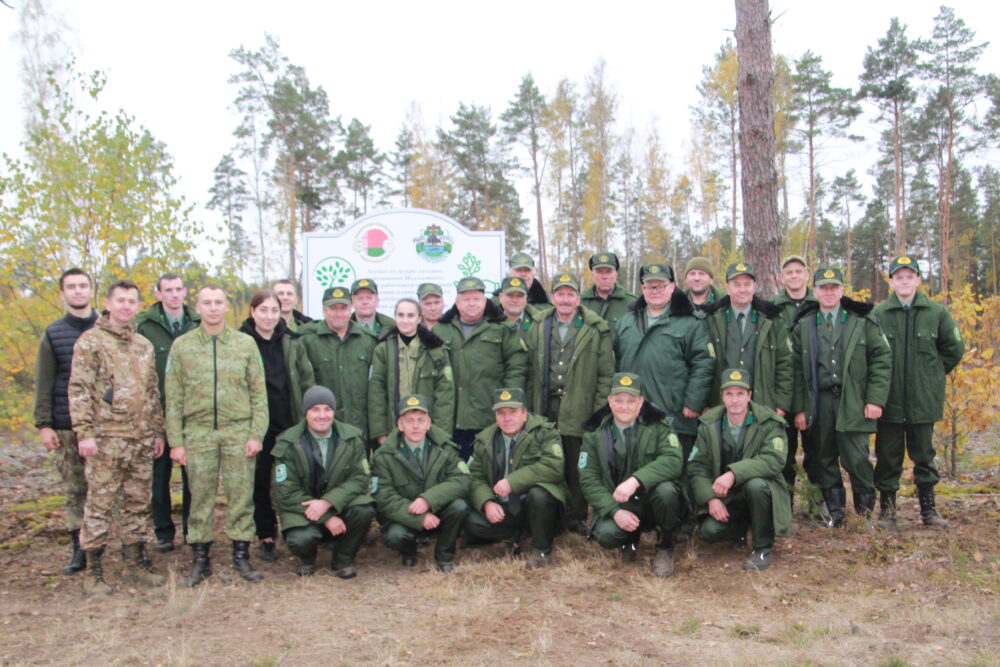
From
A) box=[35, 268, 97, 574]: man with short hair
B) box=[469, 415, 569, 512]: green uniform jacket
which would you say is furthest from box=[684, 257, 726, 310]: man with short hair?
box=[35, 268, 97, 574]: man with short hair

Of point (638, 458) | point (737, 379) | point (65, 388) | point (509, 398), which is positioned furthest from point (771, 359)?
point (65, 388)

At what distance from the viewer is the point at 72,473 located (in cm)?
538

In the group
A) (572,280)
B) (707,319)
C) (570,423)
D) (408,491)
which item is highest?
(572,280)

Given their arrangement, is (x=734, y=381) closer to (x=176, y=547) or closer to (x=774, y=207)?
(x=774, y=207)

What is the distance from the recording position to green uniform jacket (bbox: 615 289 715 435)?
5.69 metres

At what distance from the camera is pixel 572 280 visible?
19.6 ft

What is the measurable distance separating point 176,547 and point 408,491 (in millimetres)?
2226

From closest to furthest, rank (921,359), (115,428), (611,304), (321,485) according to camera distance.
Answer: (115,428) → (321,485) → (921,359) → (611,304)

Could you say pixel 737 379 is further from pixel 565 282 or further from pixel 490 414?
pixel 490 414

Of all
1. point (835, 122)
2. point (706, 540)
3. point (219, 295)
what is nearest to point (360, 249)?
point (219, 295)

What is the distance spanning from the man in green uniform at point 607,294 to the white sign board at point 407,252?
260cm

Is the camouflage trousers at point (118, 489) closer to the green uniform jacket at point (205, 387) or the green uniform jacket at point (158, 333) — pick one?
the green uniform jacket at point (205, 387)


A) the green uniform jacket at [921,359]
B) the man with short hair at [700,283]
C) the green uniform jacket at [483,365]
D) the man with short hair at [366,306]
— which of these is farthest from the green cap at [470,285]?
the green uniform jacket at [921,359]

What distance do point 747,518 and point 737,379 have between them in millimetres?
1138
